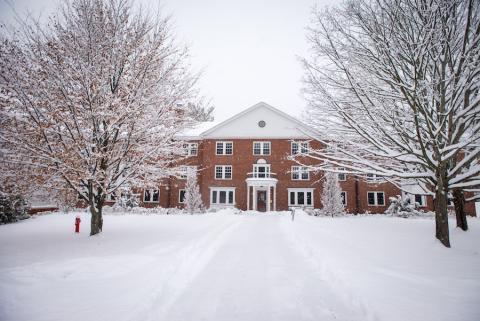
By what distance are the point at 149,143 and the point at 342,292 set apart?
658 centimetres

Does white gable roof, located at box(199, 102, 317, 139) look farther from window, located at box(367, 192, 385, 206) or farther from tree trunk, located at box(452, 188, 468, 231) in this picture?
tree trunk, located at box(452, 188, 468, 231)

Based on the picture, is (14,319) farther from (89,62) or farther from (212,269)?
(89,62)

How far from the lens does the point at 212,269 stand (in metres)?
5.58

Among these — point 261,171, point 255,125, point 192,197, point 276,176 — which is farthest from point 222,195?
point 255,125

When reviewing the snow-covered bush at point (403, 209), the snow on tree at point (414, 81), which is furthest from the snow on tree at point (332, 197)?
the snow on tree at point (414, 81)

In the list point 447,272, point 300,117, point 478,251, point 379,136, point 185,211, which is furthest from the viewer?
point 185,211

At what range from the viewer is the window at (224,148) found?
2980 cm

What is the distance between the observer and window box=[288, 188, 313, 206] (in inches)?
1104

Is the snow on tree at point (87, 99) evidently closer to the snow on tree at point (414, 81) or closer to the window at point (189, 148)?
the window at point (189, 148)

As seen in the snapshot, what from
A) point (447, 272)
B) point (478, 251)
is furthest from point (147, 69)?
point (478, 251)

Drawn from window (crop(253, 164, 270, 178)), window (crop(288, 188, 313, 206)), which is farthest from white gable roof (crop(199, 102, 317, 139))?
window (crop(288, 188, 313, 206))

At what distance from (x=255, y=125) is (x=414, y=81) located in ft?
79.3

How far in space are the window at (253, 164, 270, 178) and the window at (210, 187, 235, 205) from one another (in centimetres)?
325

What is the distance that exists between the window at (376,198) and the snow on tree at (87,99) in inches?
1021
